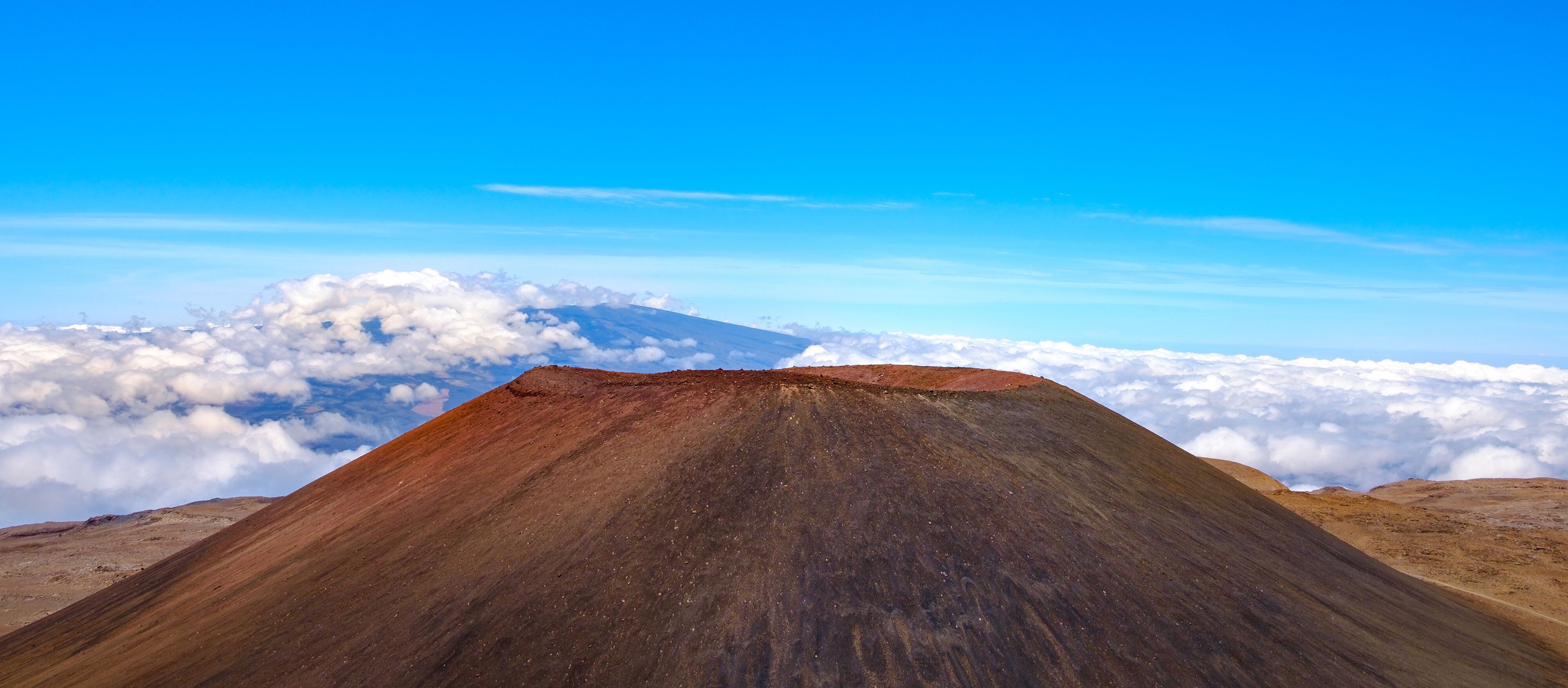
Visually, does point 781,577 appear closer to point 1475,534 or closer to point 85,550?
point 1475,534

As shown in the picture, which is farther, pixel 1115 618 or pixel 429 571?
pixel 429 571

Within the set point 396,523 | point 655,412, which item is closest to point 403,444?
point 396,523

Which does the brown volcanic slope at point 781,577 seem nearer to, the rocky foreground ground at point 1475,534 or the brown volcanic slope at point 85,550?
the rocky foreground ground at point 1475,534

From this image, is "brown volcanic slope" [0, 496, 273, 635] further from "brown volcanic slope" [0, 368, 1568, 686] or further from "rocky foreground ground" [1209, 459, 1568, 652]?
"rocky foreground ground" [1209, 459, 1568, 652]

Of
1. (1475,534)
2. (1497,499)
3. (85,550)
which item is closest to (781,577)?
(1475,534)

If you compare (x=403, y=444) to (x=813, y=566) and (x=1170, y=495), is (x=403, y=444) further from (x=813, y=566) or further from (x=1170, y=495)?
(x=1170, y=495)
